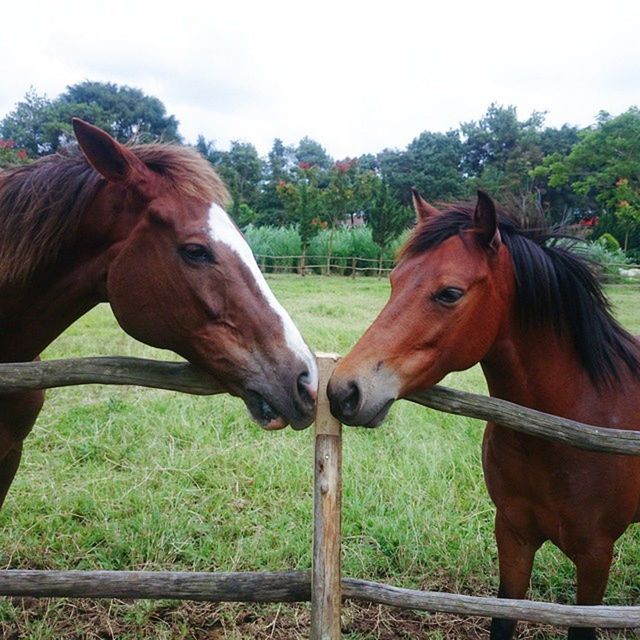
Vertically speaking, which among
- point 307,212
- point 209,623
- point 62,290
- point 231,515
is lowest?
point 209,623

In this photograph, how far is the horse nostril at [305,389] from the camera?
154 centimetres

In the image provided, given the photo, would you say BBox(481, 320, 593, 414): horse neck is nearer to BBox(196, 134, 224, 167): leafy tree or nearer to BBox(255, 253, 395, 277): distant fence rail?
BBox(255, 253, 395, 277): distant fence rail

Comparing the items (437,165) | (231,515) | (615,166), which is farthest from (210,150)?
(231,515)

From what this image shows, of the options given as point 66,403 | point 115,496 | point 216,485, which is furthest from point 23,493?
point 66,403

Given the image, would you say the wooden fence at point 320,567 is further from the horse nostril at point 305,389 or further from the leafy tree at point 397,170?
the leafy tree at point 397,170

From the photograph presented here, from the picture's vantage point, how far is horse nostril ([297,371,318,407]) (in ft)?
5.06

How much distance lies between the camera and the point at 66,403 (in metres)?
5.02

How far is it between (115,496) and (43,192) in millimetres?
2357

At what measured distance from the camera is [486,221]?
1.86 metres

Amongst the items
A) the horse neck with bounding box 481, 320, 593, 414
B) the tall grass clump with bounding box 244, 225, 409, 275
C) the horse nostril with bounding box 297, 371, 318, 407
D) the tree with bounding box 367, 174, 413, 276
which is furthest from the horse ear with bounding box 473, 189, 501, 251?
the tree with bounding box 367, 174, 413, 276

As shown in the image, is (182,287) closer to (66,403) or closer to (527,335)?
(527,335)

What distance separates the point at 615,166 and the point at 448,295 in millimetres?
26461

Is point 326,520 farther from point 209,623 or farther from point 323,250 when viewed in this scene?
point 323,250

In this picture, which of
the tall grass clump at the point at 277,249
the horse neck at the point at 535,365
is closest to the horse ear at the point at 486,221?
the horse neck at the point at 535,365
